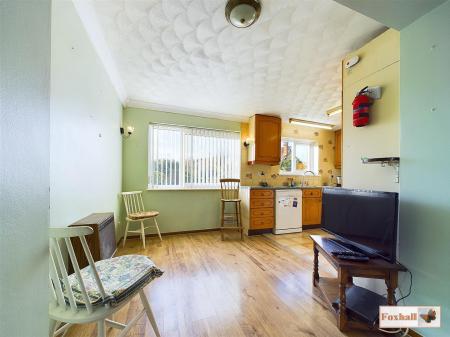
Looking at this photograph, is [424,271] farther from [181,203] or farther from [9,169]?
[181,203]

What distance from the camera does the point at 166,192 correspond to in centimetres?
346

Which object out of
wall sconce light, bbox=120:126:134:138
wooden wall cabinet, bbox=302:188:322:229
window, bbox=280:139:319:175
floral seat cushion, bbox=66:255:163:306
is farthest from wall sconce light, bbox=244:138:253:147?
floral seat cushion, bbox=66:255:163:306

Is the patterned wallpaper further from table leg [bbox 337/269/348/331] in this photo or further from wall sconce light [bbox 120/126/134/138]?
table leg [bbox 337/269/348/331]

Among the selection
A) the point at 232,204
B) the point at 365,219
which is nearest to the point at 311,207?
the point at 232,204

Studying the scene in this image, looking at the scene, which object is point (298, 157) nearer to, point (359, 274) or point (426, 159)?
point (426, 159)

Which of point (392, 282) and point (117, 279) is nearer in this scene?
point (117, 279)

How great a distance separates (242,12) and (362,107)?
126cm

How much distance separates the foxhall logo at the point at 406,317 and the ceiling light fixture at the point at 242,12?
229 cm

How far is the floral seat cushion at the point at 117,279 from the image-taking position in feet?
3.14

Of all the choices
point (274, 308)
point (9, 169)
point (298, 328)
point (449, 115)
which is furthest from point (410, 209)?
point (9, 169)

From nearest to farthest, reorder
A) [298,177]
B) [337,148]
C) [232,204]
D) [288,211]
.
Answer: [288,211]
[232,204]
[298,177]
[337,148]

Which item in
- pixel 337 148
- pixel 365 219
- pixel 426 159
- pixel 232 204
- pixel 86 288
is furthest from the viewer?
pixel 337 148

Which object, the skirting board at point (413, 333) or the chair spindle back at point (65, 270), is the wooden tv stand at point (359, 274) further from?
the chair spindle back at point (65, 270)

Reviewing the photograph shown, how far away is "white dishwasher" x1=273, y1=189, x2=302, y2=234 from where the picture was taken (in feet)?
11.8
